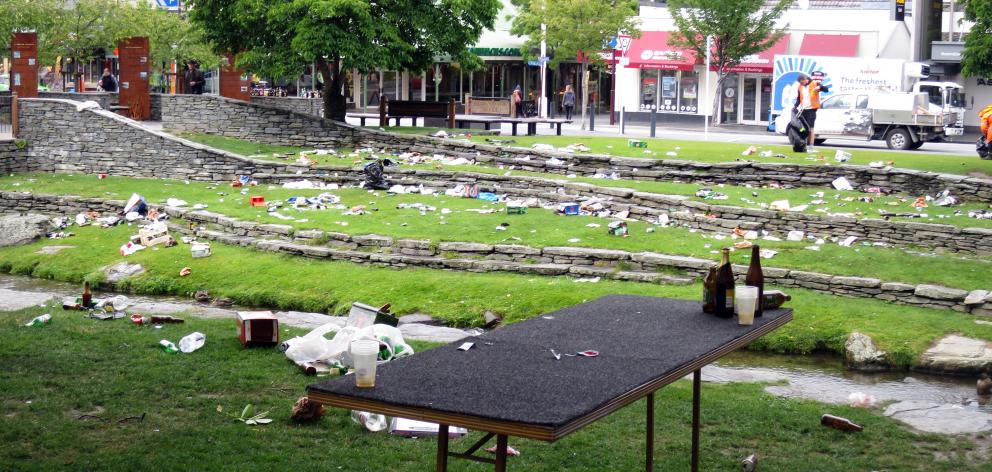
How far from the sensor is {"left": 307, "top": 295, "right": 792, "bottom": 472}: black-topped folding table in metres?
4.30

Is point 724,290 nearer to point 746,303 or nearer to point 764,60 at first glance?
point 746,303

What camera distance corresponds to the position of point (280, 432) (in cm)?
749

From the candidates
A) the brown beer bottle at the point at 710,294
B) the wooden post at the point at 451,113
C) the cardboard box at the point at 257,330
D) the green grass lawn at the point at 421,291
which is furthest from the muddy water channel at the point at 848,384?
the wooden post at the point at 451,113

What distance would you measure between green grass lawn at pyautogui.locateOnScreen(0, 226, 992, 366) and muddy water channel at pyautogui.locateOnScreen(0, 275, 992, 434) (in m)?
0.41

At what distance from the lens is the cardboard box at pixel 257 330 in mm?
10203

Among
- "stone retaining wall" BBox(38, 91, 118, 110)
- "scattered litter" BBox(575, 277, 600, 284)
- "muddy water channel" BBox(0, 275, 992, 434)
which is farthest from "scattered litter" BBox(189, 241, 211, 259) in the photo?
"stone retaining wall" BBox(38, 91, 118, 110)

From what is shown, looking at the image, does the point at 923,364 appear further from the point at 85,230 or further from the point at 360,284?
the point at 85,230

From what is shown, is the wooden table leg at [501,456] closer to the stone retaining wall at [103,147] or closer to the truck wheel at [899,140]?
the stone retaining wall at [103,147]

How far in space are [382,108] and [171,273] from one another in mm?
14595

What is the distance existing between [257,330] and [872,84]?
30.8 m

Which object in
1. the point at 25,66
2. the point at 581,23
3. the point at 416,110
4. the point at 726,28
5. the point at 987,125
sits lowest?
the point at 987,125

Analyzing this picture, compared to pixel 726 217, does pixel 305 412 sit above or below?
below

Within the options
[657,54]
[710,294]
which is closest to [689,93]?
[657,54]

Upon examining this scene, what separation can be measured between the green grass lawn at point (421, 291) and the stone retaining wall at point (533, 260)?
0.63 feet
